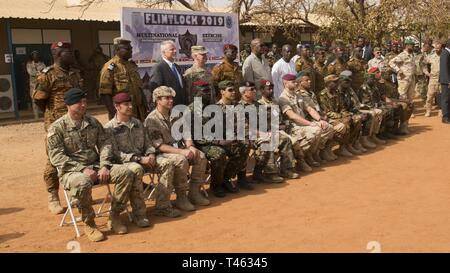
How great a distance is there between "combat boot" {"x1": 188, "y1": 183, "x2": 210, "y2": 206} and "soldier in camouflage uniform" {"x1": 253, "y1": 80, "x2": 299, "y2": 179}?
122 cm

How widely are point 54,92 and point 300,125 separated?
3.67 metres

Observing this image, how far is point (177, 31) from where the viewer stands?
330 inches

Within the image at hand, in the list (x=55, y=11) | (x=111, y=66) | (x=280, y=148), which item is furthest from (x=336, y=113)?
(x=55, y=11)

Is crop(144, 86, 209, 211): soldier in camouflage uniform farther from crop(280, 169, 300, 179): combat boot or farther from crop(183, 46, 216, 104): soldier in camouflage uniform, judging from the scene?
crop(280, 169, 300, 179): combat boot

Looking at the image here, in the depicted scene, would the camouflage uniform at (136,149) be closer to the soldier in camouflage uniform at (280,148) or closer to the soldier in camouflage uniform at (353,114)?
the soldier in camouflage uniform at (280,148)

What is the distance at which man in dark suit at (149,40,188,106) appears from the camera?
20.7 feet

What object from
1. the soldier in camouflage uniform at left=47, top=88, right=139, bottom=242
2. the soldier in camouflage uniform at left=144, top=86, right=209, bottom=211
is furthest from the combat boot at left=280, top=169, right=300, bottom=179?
the soldier in camouflage uniform at left=47, top=88, right=139, bottom=242

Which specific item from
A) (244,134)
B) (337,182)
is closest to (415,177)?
(337,182)

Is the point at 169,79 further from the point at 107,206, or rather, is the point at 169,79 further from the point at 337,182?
the point at 337,182

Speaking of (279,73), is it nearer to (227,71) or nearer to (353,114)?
(353,114)

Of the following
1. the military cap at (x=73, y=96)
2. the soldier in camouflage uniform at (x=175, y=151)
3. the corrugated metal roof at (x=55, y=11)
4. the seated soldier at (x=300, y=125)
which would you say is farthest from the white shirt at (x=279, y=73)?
the corrugated metal roof at (x=55, y=11)

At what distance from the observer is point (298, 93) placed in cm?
789

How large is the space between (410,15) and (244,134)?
9082 mm

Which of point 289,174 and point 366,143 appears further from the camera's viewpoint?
point 366,143
